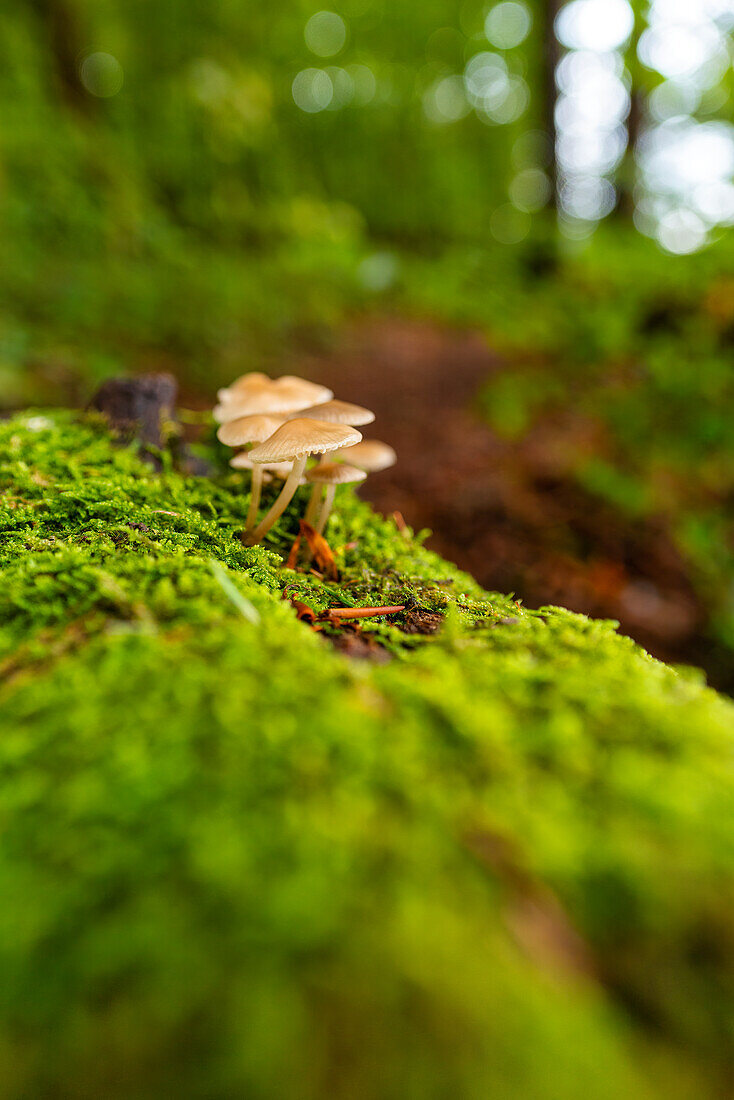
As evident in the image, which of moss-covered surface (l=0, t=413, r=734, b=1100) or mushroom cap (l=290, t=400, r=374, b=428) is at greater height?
mushroom cap (l=290, t=400, r=374, b=428)

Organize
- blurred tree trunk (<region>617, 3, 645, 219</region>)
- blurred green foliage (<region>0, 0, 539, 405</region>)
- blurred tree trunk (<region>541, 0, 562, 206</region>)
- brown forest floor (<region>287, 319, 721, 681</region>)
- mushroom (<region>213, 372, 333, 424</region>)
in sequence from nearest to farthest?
mushroom (<region>213, 372, 333, 424</region>), brown forest floor (<region>287, 319, 721, 681</region>), blurred green foliage (<region>0, 0, 539, 405</region>), blurred tree trunk (<region>541, 0, 562, 206</region>), blurred tree trunk (<region>617, 3, 645, 219</region>)

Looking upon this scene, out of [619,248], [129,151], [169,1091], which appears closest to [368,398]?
[619,248]

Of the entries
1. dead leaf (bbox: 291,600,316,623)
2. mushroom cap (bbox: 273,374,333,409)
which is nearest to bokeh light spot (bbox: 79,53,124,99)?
mushroom cap (bbox: 273,374,333,409)

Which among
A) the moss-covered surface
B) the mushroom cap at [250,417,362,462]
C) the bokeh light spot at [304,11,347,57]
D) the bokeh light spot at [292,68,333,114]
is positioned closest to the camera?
the moss-covered surface

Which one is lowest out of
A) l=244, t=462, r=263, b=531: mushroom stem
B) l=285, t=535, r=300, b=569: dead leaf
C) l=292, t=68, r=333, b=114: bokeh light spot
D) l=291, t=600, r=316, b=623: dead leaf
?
l=291, t=600, r=316, b=623: dead leaf

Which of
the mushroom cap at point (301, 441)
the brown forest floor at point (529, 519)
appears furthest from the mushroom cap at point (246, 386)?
the brown forest floor at point (529, 519)

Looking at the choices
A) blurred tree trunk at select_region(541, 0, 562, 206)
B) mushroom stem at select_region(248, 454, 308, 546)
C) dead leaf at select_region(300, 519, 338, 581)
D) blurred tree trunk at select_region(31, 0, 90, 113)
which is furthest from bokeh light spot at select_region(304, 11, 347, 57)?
dead leaf at select_region(300, 519, 338, 581)

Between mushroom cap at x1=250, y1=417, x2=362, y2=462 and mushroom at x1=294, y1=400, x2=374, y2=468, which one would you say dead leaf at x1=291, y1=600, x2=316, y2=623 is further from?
mushroom at x1=294, y1=400, x2=374, y2=468

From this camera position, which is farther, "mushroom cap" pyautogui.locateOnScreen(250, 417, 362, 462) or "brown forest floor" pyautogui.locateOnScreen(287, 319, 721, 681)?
"brown forest floor" pyautogui.locateOnScreen(287, 319, 721, 681)
